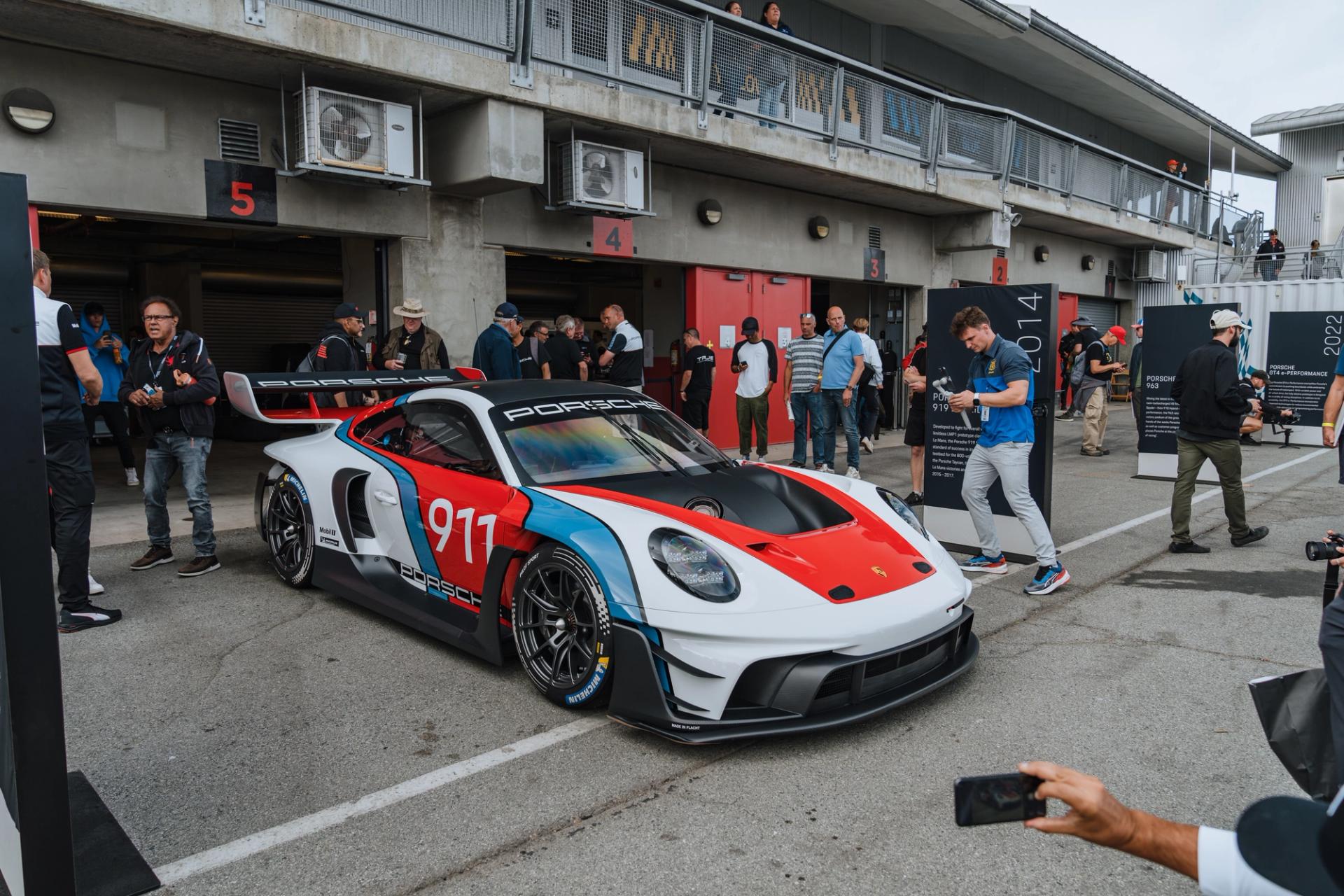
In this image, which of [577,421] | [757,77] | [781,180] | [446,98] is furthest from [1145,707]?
[781,180]

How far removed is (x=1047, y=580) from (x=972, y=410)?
1.59m

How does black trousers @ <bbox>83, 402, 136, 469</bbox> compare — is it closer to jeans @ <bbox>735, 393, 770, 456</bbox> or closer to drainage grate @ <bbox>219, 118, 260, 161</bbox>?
drainage grate @ <bbox>219, 118, 260, 161</bbox>

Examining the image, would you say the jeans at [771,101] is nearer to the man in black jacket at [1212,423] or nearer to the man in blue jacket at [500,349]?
the man in blue jacket at [500,349]

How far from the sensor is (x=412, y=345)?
903 cm

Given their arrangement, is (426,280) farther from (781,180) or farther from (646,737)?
(646,737)

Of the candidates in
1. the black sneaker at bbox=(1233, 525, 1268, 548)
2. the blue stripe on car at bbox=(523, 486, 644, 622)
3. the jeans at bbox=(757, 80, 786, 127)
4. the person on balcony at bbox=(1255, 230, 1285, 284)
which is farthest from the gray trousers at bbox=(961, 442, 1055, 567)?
the person on balcony at bbox=(1255, 230, 1285, 284)

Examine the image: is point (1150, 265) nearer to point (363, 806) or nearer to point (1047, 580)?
point (1047, 580)

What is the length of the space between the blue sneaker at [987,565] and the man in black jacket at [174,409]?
16.3 ft

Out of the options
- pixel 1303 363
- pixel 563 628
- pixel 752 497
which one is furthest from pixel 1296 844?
pixel 1303 363

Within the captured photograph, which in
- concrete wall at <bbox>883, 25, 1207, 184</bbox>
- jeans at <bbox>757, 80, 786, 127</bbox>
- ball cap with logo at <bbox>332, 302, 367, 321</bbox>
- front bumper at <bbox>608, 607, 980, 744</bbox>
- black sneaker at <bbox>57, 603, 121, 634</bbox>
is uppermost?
concrete wall at <bbox>883, 25, 1207, 184</bbox>

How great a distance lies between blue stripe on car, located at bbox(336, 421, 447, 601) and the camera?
4.45 meters

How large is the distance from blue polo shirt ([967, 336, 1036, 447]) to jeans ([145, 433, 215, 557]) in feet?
16.0

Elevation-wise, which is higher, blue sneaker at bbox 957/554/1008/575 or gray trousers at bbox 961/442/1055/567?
gray trousers at bbox 961/442/1055/567

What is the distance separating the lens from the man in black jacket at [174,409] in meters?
5.86
